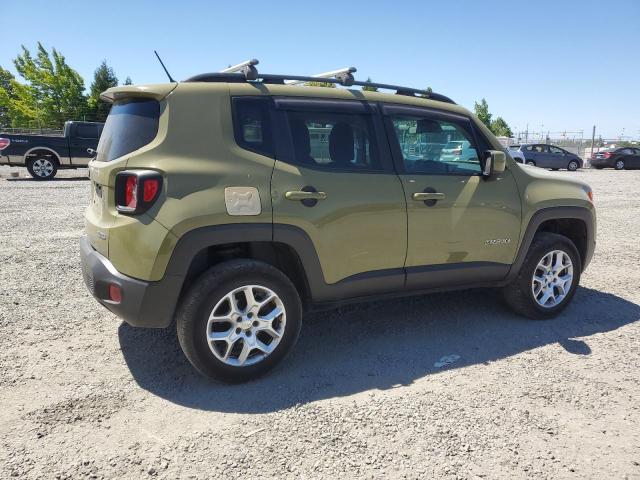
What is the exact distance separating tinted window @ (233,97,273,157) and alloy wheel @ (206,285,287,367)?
0.92 meters

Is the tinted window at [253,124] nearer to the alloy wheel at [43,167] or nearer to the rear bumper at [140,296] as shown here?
the rear bumper at [140,296]

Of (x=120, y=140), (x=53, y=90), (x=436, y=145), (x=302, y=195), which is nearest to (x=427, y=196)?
(x=436, y=145)

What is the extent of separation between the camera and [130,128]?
3098 mm

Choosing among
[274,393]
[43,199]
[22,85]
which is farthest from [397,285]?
[22,85]

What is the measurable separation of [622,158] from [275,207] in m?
30.5

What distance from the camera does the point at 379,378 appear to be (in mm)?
3293

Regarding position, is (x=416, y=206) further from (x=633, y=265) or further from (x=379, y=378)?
(x=633, y=265)

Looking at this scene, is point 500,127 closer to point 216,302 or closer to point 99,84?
point 99,84

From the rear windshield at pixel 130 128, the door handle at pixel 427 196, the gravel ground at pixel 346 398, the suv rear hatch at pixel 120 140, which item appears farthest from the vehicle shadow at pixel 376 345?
the rear windshield at pixel 130 128

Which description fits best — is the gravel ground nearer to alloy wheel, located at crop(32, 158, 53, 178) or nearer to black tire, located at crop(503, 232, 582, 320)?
black tire, located at crop(503, 232, 582, 320)

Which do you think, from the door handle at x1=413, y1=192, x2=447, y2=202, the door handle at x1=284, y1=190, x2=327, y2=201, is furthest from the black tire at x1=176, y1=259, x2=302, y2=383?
the door handle at x1=413, y1=192, x2=447, y2=202

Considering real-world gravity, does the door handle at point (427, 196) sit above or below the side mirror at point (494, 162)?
below

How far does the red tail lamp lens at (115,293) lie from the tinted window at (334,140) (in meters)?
1.40

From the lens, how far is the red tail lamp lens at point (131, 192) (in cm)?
285
